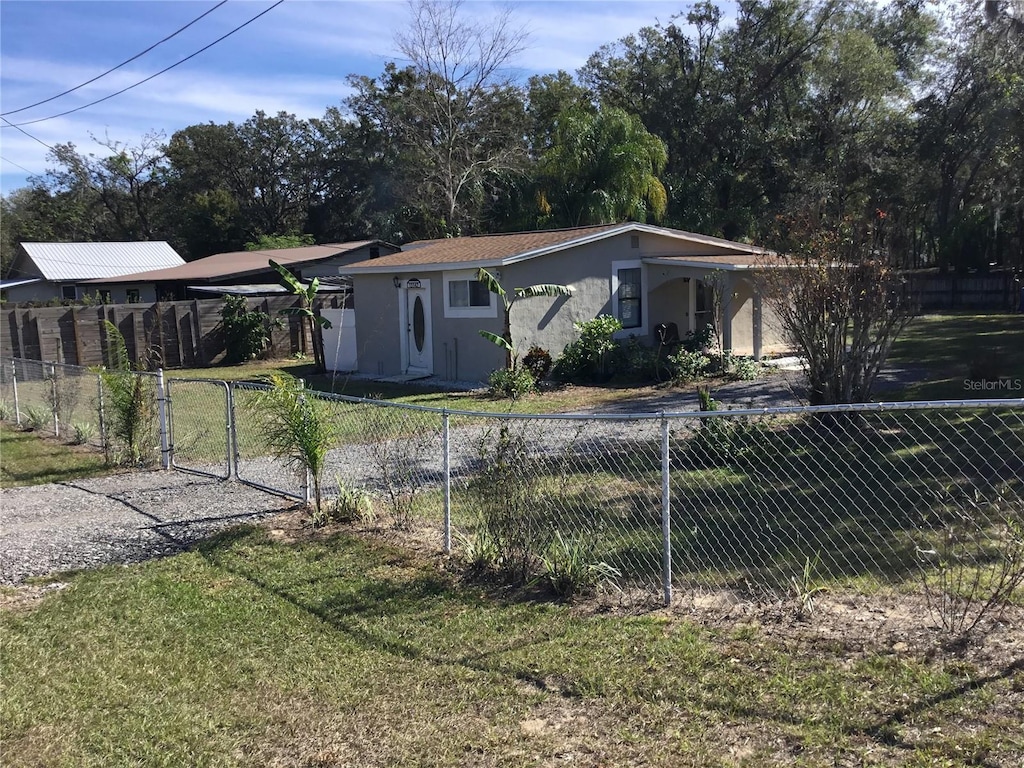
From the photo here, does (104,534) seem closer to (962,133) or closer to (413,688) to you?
(413,688)

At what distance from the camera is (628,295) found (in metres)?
18.6

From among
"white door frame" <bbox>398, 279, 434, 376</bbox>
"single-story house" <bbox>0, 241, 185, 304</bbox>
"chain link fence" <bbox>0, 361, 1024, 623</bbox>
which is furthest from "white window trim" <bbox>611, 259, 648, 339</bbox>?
"single-story house" <bbox>0, 241, 185, 304</bbox>

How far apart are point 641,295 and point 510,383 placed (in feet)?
16.3

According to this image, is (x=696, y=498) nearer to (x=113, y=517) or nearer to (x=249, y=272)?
(x=113, y=517)

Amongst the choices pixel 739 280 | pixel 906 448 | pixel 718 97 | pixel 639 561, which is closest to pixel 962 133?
pixel 718 97

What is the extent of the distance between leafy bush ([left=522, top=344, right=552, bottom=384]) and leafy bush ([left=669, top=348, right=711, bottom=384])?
2393 mm

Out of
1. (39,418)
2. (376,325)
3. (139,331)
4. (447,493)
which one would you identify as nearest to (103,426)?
(39,418)

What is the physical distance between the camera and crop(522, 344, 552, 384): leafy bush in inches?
651

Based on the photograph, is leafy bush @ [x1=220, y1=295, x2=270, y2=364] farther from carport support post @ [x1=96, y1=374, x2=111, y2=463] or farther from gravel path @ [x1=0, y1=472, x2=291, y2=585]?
gravel path @ [x1=0, y1=472, x2=291, y2=585]

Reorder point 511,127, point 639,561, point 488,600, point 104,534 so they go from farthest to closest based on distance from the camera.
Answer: point 511,127, point 104,534, point 639,561, point 488,600

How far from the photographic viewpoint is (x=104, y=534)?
297 inches

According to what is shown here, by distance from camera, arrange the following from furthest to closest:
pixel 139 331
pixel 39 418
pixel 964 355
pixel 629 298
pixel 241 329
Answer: pixel 241 329 → pixel 139 331 → pixel 629 298 → pixel 964 355 → pixel 39 418

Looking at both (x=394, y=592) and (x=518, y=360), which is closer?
(x=394, y=592)

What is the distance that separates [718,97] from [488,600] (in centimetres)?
3353
